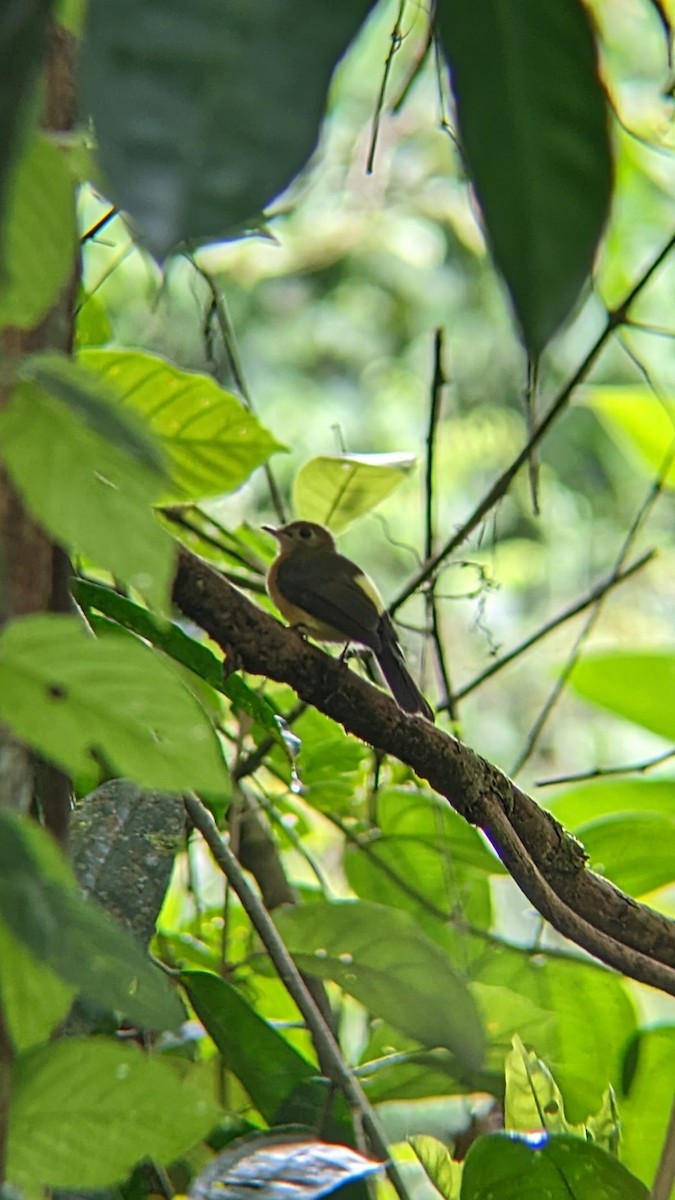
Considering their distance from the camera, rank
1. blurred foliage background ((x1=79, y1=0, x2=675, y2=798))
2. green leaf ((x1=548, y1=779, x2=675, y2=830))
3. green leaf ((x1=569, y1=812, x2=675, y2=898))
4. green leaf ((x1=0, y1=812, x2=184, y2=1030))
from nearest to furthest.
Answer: green leaf ((x1=0, y1=812, x2=184, y2=1030)) < green leaf ((x1=569, y1=812, x2=675, y2=898)) < green leaf ((x1=548, y1=779, x2=675, y2=830)) < blurred foliage background ((x1=79, y1=0, x2=675, y2=798))

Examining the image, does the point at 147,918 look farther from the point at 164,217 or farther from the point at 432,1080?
the point at 164,217

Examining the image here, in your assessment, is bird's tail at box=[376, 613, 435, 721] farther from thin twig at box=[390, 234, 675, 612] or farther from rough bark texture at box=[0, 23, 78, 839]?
rough bark texture at box=[0, 23, 78, 839]

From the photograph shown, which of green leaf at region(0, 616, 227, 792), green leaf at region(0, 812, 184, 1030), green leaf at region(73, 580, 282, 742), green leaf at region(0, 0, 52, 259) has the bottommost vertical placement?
green leaf at region(73, 580, 282, 742)

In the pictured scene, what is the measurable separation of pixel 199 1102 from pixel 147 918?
0.38 metres

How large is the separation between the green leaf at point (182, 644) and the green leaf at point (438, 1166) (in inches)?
14.8

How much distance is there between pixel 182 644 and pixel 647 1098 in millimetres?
806

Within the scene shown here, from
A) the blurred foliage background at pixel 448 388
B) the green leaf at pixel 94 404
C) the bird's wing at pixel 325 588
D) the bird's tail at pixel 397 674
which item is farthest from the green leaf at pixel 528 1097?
the blurred foliage background at pixel 448 388

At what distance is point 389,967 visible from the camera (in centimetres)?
117

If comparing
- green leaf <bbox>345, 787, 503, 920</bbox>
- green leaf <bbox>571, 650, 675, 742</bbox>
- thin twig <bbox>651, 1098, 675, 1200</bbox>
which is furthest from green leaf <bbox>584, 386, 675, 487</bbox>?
thin twig <bbox>651, 1098, 675, 1200</bbox>

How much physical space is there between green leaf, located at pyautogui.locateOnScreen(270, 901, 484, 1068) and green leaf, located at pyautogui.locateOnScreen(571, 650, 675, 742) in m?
0.70

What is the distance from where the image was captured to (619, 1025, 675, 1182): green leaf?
1.44 metres

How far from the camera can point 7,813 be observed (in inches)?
16.6

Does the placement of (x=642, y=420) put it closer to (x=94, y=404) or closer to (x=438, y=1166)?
(x=438, y=1166)

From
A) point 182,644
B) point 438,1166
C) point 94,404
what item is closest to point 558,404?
point 182,644
